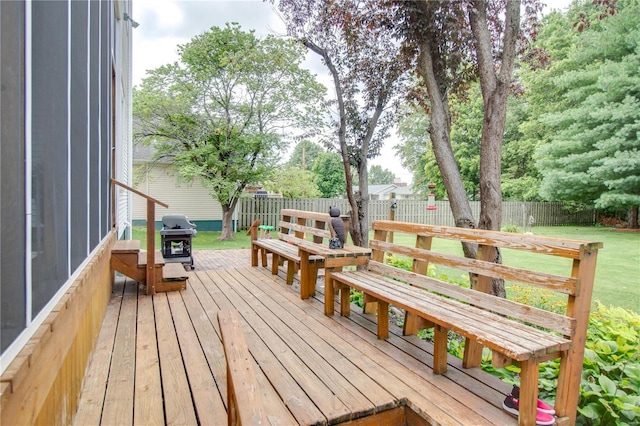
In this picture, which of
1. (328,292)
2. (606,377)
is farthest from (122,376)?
(606,377)

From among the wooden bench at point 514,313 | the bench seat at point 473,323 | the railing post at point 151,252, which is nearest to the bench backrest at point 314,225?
the bench seat at point 473,323

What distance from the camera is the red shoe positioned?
1.87m

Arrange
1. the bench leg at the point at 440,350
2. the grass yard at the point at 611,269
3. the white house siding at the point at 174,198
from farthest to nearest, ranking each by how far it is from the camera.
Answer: the white house siding at the point at 174,198
the grass yard at the point at 611,269
the bench leg at the point at 440,350

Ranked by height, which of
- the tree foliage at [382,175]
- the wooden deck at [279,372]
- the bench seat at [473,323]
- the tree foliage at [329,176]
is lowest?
the wooden deck at [279,372]

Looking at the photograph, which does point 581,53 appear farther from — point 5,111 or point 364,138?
point 5,111

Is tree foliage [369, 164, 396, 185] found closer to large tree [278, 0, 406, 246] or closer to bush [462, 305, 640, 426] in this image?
large tree [278, 0, 406, 246]

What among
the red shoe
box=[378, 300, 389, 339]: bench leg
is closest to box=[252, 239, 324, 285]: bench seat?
box=[378, 300, 389, 339]: bench leg

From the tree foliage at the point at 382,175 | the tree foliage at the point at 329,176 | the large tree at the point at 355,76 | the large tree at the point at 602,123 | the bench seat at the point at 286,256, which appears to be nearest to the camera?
the bench seat at the point at 286,256

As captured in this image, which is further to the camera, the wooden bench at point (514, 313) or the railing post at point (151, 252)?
the railing post at point (151, 252)

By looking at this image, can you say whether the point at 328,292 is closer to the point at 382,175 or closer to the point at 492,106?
the point at 492,106

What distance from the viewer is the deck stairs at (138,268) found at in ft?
13.5

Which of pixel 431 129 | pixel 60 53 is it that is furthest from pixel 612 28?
pixel 60 53

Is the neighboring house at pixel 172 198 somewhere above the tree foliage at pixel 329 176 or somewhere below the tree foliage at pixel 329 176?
below

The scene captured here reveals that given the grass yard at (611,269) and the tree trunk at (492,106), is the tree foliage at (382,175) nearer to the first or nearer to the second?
the grass yard at (611,269)
